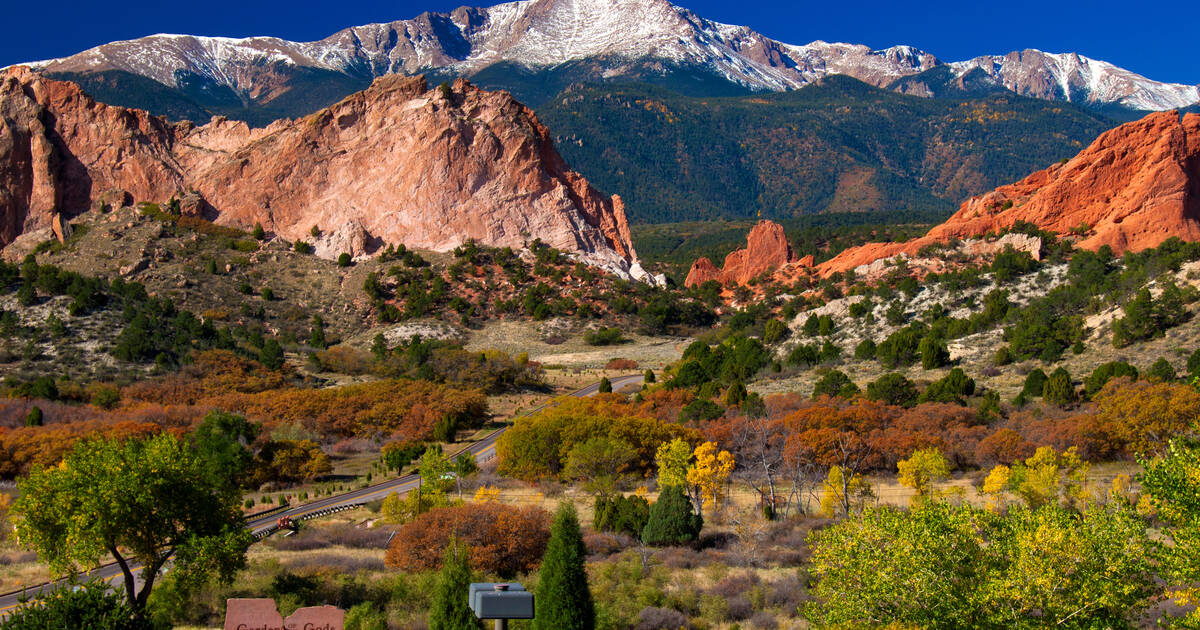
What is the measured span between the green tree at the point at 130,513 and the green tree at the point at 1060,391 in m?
31.3

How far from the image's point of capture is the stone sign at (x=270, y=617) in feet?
31.4

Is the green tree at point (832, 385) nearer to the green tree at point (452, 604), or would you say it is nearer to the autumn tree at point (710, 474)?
the autumn tree at point (710, 474)

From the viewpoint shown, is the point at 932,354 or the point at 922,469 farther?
the point at 932,354

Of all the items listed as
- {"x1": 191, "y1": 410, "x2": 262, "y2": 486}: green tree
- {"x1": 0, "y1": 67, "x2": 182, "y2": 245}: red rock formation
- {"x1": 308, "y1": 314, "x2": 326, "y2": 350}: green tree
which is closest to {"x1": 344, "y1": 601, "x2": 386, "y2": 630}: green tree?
{"x1": 191, "y1": 410, "x2": 262, "y2": 486}: green tree

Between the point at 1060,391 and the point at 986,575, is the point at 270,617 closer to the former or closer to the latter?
the point at 986,575

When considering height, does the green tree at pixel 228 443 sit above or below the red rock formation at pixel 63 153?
below

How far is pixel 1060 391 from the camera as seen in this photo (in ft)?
114

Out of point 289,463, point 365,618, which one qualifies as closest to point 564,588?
point 365,618

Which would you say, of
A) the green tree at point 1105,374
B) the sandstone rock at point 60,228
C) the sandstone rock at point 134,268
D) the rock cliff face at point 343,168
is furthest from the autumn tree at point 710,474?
the sandstone rock at point 60,228

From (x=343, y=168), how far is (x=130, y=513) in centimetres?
6717

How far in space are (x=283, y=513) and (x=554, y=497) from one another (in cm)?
860

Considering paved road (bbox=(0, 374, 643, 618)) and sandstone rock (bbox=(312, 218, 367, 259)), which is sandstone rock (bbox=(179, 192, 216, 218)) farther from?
paved road (bbox=(0, 374, 643, 618))

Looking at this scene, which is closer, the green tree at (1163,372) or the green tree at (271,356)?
the green tree at (1163,372)

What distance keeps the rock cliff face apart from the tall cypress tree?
6528 cm
